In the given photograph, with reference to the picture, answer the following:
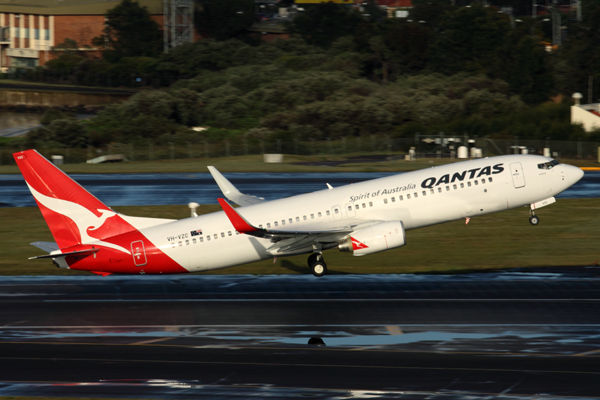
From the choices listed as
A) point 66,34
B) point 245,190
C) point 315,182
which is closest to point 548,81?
point 315,182

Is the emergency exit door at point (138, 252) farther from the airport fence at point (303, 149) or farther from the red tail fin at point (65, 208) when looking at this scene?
the airport fence at point (303, 149)

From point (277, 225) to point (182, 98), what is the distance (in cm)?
9629

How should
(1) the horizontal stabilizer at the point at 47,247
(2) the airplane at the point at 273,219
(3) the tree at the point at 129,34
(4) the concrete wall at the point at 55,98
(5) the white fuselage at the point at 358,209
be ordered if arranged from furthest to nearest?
(3) the tree at the point at 129,34 → (4) the concrete wall at the point at 55,98 → (5) the white fuselage at the point at 358,209 → (2) the airplane at the point at 273,219 → (1) the horizontal stabilizer at the point at 47,247

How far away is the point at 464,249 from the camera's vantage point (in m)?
41.2

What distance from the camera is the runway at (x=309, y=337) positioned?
68.6 ft

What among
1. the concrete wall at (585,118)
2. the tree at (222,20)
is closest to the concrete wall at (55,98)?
the tree at (222,20)

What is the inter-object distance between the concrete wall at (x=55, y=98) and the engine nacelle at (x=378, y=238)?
371 ft

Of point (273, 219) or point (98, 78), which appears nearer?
point (273, 219)

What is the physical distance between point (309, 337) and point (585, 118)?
81948 millimetres

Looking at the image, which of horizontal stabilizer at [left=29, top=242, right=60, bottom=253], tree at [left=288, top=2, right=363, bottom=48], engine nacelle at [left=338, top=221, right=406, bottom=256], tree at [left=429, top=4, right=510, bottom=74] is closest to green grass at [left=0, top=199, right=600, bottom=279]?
engine nacelle at [left=338, top=221, right=406, bottom=256]

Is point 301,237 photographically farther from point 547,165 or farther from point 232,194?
point 547,165

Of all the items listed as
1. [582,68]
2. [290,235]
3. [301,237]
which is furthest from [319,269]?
[582,68]

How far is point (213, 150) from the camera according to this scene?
99.8m

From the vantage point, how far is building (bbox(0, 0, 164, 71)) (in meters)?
182
